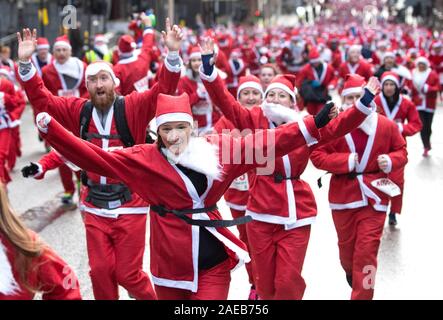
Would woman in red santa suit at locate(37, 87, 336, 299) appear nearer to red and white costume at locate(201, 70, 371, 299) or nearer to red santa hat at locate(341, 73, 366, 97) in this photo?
red and white costume at locate(201, 70, 371, 299)

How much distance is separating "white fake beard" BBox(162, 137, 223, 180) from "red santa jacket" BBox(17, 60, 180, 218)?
141cm

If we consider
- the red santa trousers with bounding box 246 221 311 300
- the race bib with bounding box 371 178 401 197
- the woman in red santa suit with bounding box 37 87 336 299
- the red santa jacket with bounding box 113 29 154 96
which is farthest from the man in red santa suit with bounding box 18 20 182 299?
the red santa jacket with bounding box 113 29 154 96

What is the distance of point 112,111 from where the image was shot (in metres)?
6.12

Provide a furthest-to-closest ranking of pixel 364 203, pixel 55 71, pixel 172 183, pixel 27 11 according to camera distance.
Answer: pixel 27 11 → pixel 55 71 → pixel 364 203 → pixel 172 183

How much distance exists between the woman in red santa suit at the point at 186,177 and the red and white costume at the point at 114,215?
3.45 feet

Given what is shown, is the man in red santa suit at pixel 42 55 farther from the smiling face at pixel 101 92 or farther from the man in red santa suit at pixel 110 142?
the smiling face at pixel 101 92

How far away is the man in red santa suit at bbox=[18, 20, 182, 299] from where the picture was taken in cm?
598

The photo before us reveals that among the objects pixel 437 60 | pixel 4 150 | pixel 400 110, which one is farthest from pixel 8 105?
pixel 437 60

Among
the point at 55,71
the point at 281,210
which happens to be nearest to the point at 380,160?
the point at 281,210

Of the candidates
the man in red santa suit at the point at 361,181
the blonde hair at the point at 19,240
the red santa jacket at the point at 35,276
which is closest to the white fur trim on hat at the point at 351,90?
the man in red santa suit at the point at 361,181

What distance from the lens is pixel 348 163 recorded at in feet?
20.6

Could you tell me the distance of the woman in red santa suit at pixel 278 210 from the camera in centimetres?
587
